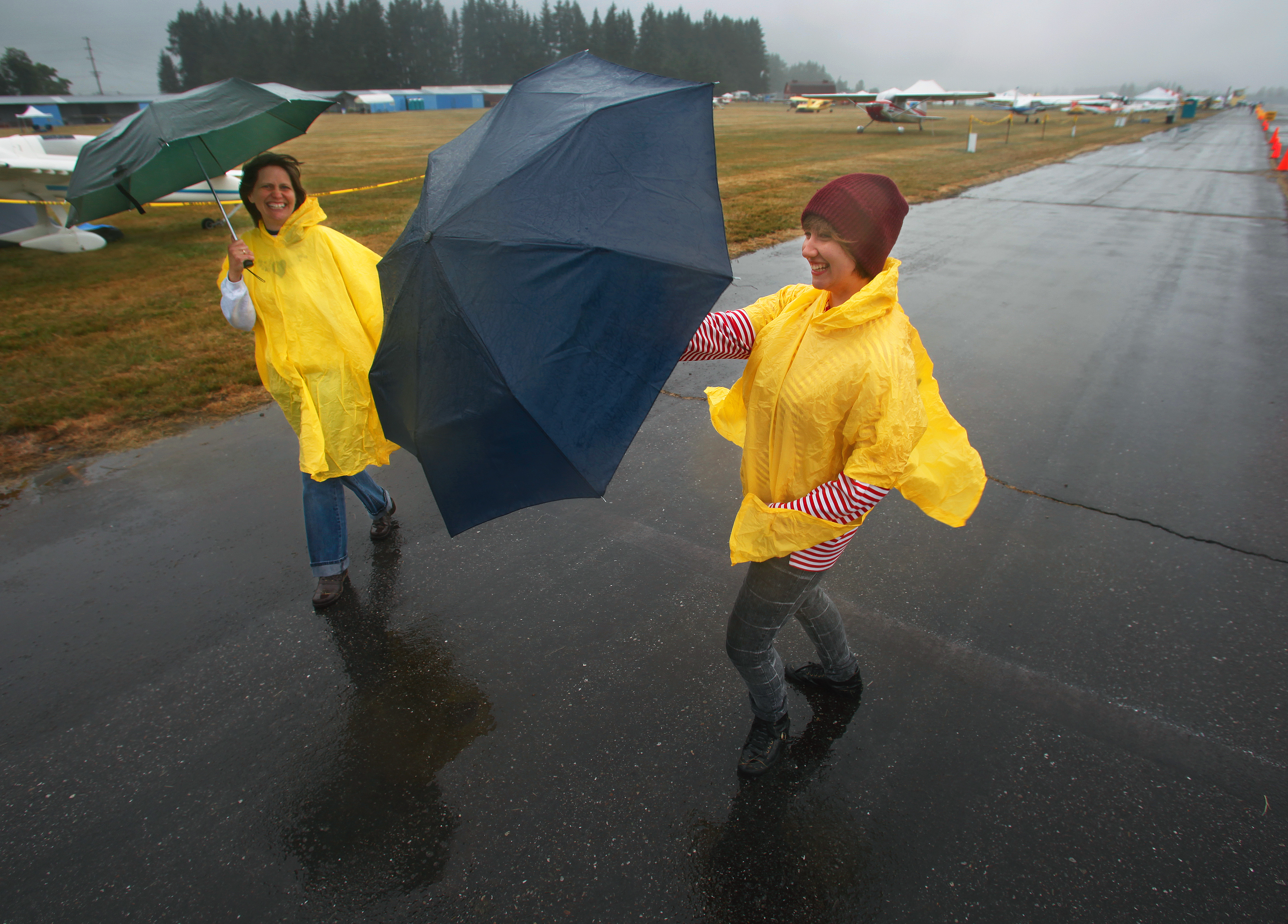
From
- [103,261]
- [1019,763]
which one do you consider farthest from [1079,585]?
[103,261]

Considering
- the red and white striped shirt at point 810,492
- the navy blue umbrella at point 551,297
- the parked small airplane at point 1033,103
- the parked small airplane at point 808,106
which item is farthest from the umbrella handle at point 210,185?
the parked small airplane at point 808,106

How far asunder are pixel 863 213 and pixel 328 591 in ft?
9.86

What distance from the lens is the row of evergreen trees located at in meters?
96.4

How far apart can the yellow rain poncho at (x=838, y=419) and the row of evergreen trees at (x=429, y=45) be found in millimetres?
97473

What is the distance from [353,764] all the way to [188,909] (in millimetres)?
620

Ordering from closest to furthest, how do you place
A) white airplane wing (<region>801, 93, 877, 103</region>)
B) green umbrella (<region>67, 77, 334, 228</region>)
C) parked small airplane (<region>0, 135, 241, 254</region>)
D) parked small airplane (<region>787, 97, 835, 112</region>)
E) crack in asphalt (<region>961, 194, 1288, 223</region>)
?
green umbrella (<region>67, 77, 334, 228</region>) → parked small airplane (<region>0, 135, 241, 254</region>) → crack in asphalt (<region>961, 194, 1288, 223</region>) → white airplane wing (<region>801, 93, 877, 103</region>) → parked small airplane (<region>787, 97, 835, 112</region>)

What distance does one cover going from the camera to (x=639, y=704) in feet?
9.21

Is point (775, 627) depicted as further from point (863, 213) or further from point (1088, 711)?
point (1088, 711)

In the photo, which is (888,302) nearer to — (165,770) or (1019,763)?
(1019,763)

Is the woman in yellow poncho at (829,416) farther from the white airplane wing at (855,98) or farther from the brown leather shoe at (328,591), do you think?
the white airplane wing at (855,98)

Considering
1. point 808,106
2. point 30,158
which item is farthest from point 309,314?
point 808,106

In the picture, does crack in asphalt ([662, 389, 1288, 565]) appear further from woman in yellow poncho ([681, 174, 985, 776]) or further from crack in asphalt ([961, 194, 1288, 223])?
crack in asphalt ([961, 194, 1288, 223])

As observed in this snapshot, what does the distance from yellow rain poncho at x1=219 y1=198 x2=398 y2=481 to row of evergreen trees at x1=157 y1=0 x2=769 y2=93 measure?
96471mm

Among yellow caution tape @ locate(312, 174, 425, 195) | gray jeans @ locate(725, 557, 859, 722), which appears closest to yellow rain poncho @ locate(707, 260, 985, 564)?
gray jeans @ locate(725, 557, 859, 722)
